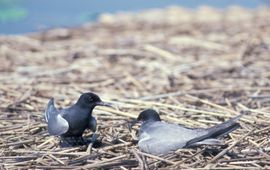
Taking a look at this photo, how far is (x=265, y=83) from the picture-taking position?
7023mm

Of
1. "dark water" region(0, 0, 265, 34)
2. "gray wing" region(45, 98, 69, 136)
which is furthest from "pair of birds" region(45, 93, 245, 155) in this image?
"dark water" region(0, 0, 265, 34)

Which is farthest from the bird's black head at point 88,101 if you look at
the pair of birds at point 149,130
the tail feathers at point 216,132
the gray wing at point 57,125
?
the tail feathers at point 216,132

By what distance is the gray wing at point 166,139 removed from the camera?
427 cm

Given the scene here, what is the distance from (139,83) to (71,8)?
21.5 feet

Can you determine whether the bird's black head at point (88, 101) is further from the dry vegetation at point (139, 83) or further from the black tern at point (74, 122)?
the dry vegetation at point (139, 83)

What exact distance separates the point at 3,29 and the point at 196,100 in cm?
629

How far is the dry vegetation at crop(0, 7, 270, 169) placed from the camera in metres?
4.32

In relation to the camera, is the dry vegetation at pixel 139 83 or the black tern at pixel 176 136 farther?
the dry vegetation at pixel 139 83

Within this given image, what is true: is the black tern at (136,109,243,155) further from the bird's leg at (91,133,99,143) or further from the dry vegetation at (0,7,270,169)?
the bird's leg at (91,133,99,143)

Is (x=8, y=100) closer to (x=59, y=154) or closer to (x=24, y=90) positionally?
(x=24, y=90)

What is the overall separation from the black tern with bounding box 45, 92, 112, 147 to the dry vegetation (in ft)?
0.39

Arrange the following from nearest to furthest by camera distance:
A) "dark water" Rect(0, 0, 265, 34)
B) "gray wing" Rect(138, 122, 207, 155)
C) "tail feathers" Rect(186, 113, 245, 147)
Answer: "tail feathers" Rect(186, 113, 245, 147) < "gray wing" Rect(138, 122, 207, 155) < "dark water" Rect(0, 0, 265, 34)

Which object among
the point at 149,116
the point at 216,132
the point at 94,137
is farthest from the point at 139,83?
the point at 216,132

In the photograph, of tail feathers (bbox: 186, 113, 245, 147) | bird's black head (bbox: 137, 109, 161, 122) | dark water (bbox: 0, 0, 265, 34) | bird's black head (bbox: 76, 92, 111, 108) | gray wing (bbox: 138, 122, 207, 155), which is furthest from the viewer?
dark water (bbox: 0, 0, 265, 34)
